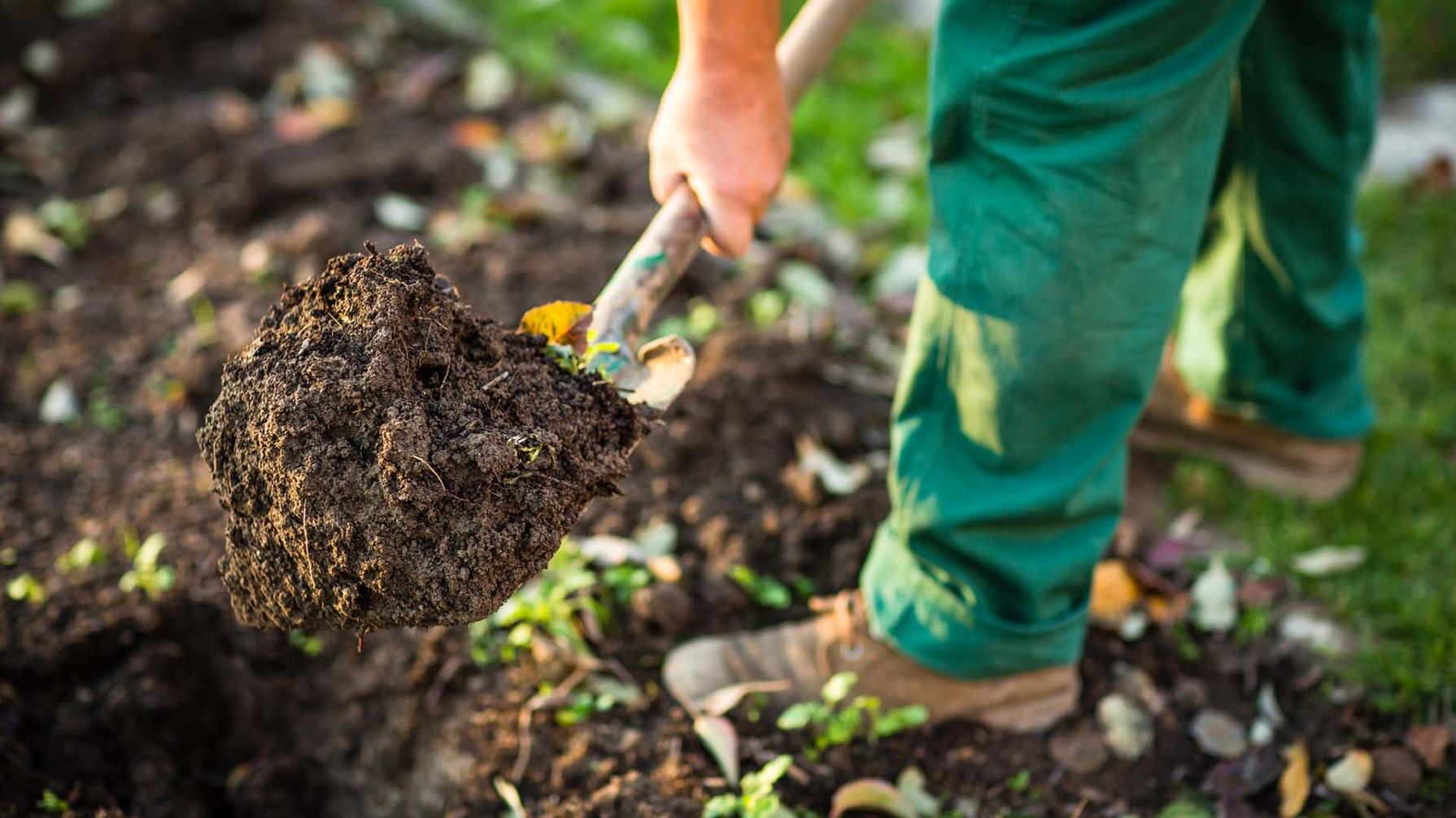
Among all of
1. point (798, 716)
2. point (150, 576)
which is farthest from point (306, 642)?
point (798, 716)

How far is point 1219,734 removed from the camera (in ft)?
6.45

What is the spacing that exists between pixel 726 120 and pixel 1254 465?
4.79ft

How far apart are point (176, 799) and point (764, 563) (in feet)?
3.36

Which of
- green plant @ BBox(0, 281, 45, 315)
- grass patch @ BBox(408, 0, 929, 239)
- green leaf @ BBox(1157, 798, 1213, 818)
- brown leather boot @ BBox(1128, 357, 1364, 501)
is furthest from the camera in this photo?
grass patch @ BBox(408, 0, 929, 239)

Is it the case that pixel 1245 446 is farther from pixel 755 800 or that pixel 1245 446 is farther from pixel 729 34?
pixel 729 34

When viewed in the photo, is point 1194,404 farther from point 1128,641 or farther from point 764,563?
point 764,563

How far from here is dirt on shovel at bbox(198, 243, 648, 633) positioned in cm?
140

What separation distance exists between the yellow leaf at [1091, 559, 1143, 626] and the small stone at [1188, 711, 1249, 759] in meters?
0.22

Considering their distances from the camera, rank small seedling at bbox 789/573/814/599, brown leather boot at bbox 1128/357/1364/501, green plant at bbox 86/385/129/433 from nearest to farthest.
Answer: small seedling at bbox 789/573/814/599 < brown leather boot at bbox 1128/357/1364/501 < green plant at bbox 86/385/129/433

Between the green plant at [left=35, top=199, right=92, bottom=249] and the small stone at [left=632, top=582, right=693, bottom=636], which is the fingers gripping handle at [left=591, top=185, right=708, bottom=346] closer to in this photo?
the small stone at [left=632, top=582, right=693, bottom=636]

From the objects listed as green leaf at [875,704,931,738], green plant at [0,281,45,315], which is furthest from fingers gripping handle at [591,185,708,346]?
green plant at [0,281,45,315]

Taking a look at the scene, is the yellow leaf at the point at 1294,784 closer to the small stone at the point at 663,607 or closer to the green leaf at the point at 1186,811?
the green leaf at the point at 1186,811

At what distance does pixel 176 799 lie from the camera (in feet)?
6.09

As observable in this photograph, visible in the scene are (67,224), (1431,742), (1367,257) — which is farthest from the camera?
(67,224)
